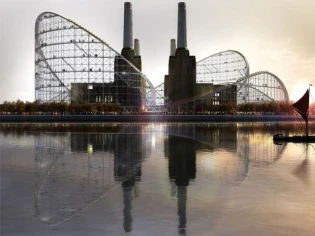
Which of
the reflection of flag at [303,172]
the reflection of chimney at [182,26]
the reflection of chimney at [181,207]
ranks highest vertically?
the reflection of chimney at [182,26]

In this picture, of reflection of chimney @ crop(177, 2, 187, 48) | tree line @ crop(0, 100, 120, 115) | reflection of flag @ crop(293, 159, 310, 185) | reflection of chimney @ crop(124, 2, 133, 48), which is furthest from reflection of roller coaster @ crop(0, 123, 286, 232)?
reflection of chimney @ crop(124, 2, 133, 48)

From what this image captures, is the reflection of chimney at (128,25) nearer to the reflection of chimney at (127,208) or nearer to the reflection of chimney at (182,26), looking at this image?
the reflection of chimney at (182,26)

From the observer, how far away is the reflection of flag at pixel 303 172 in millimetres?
17719

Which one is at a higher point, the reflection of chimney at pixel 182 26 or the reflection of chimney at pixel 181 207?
the reflection of chimney at pixel 182 26

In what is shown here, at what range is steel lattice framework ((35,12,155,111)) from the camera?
98688 mm

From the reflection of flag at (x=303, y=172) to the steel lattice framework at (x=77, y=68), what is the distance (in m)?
79.5

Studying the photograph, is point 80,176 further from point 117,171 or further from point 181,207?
point 181,207

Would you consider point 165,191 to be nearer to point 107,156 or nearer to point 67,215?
point 67,215

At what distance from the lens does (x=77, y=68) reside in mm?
98250

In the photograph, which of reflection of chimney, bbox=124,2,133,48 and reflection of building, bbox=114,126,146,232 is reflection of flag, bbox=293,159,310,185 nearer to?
reflection of building, bbox=114,126,146,232

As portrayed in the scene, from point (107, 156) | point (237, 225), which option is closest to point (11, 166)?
point (107, 156)

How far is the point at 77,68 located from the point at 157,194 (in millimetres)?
86120

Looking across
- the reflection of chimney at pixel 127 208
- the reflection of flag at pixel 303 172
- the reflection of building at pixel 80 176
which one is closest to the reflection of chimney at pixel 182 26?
the reflection of building at pixel 80 176

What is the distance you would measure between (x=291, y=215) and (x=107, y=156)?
14.6 meters
